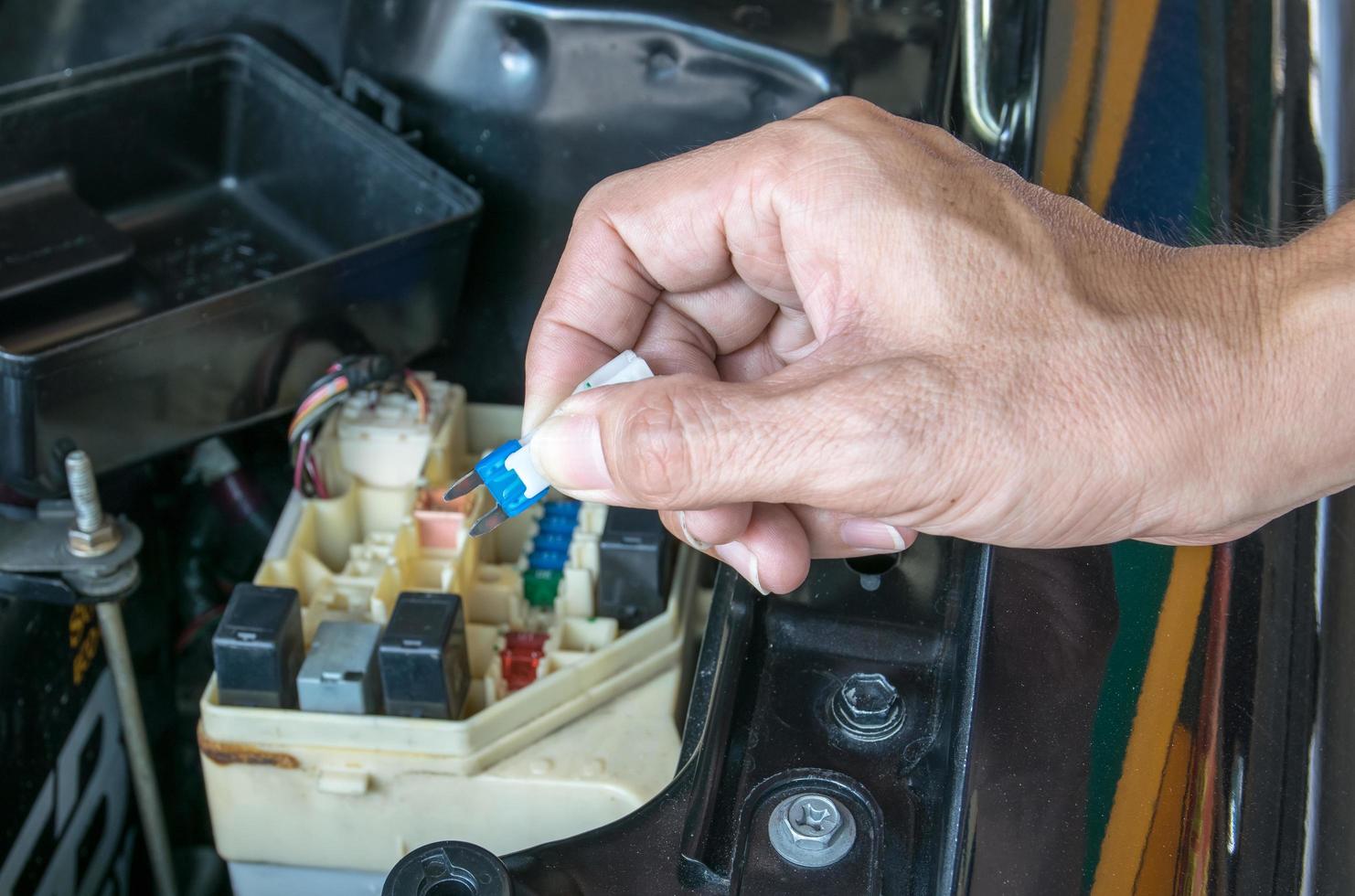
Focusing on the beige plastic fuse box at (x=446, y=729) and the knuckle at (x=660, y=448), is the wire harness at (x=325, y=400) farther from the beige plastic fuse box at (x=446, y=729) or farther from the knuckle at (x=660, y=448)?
the knuckle at (x=660, y=448)

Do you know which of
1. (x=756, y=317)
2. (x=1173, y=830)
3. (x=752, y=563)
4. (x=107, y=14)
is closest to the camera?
(x=1173, y=830)

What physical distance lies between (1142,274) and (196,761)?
0.84m

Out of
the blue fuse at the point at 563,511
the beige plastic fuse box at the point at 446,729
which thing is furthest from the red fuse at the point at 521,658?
the blue fuse at the point at 563,511

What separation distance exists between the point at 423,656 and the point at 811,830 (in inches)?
9.8

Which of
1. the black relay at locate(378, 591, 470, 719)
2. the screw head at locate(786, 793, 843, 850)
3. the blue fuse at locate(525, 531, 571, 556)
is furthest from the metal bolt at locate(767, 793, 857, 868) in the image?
the blue fuse at locate(525, 531, 571, 556)

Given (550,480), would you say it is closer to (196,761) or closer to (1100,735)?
(1100,735)

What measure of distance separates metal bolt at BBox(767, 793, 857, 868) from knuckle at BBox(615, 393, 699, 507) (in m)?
0.17

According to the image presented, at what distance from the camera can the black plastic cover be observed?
838mm

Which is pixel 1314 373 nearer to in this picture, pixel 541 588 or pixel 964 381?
pixel 964 381

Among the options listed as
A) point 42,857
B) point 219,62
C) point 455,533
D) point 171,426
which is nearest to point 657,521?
point 455,533

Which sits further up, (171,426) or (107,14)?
(107,14)

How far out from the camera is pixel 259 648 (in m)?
0.77

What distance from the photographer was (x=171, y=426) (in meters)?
0.89

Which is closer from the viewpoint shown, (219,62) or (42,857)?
(42,857)
